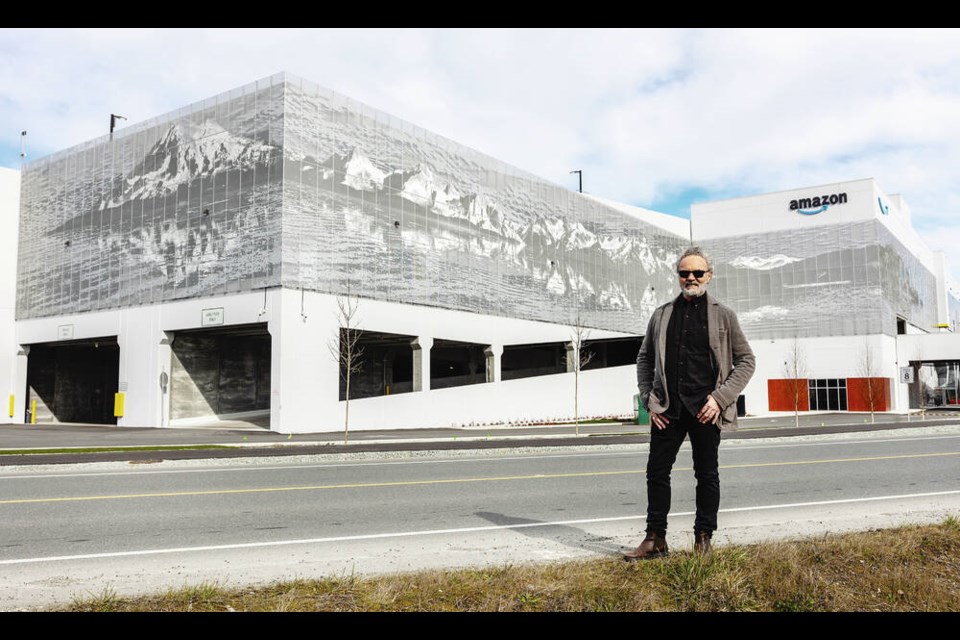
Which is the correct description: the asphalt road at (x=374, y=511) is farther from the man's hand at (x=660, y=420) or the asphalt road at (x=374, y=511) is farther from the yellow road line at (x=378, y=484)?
the man's hand at (x=660, y=420)

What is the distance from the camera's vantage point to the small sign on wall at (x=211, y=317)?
98.9 feet

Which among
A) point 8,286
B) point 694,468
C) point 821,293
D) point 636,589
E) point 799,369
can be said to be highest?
point 821,293

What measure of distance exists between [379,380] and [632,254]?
21224 millimetres

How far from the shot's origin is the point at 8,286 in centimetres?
3853

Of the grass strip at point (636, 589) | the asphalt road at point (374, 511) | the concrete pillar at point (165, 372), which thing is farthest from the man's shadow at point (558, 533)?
the concrete pillar at point (165, 372)

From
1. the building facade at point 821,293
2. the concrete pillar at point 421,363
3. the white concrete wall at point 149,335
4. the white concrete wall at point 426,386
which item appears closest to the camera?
the white concrete wall at point 426,386

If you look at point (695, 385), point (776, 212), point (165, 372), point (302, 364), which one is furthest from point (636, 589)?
point (776, 212)

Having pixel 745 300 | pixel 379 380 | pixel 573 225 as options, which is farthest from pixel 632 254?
pixel 379 380

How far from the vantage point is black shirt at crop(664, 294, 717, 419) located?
525 centimetres

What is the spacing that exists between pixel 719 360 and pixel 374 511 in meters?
4.52

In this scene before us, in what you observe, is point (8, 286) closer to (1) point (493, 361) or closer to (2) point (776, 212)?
(1) point (493, 361)

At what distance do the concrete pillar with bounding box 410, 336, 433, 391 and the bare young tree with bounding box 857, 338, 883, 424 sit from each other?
33.6 m

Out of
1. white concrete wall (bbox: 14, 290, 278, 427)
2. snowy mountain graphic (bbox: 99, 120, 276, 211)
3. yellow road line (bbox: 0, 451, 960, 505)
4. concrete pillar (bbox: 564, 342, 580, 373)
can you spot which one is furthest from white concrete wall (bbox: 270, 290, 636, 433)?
yellow road line (bbox: 0, 451, 960, 505)
